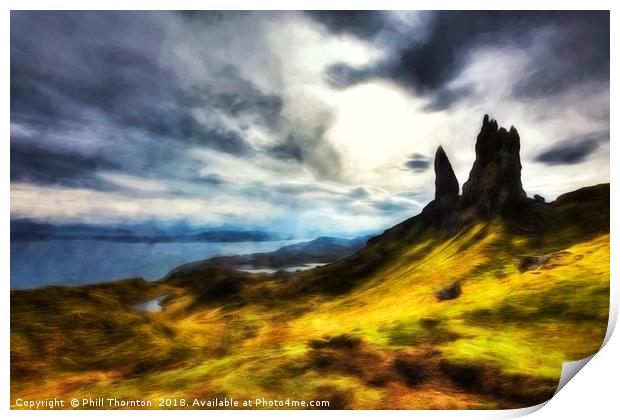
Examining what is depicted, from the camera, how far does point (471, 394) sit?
306 cm

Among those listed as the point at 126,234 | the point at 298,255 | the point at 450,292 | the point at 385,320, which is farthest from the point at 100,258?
the point at 450,292

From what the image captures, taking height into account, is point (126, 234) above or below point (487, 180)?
below

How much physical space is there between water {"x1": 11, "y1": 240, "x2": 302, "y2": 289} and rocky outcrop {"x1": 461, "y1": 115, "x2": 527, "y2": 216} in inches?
70.2

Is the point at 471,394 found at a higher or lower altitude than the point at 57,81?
lower

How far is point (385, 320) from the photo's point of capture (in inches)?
130

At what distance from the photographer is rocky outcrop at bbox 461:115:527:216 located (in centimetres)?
336

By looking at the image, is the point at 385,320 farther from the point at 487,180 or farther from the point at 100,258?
the point at 100,258

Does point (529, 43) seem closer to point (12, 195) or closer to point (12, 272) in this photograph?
point (12, 195)

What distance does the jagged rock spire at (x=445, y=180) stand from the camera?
3408 millimetres

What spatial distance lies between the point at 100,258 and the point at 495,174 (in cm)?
380

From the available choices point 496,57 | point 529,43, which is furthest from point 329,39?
point 529,43

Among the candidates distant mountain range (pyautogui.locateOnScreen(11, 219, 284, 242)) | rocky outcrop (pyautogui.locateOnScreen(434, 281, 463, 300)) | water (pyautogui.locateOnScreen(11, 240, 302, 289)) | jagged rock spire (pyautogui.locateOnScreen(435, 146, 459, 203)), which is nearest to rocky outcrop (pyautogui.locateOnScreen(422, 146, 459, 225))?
jagged rock spire (pyautogui.locateOnScreen(435, 146, 459, 203))

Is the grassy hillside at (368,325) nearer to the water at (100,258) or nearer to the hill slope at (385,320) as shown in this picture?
the hill slope at (385,320)

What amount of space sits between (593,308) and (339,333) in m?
2.25
